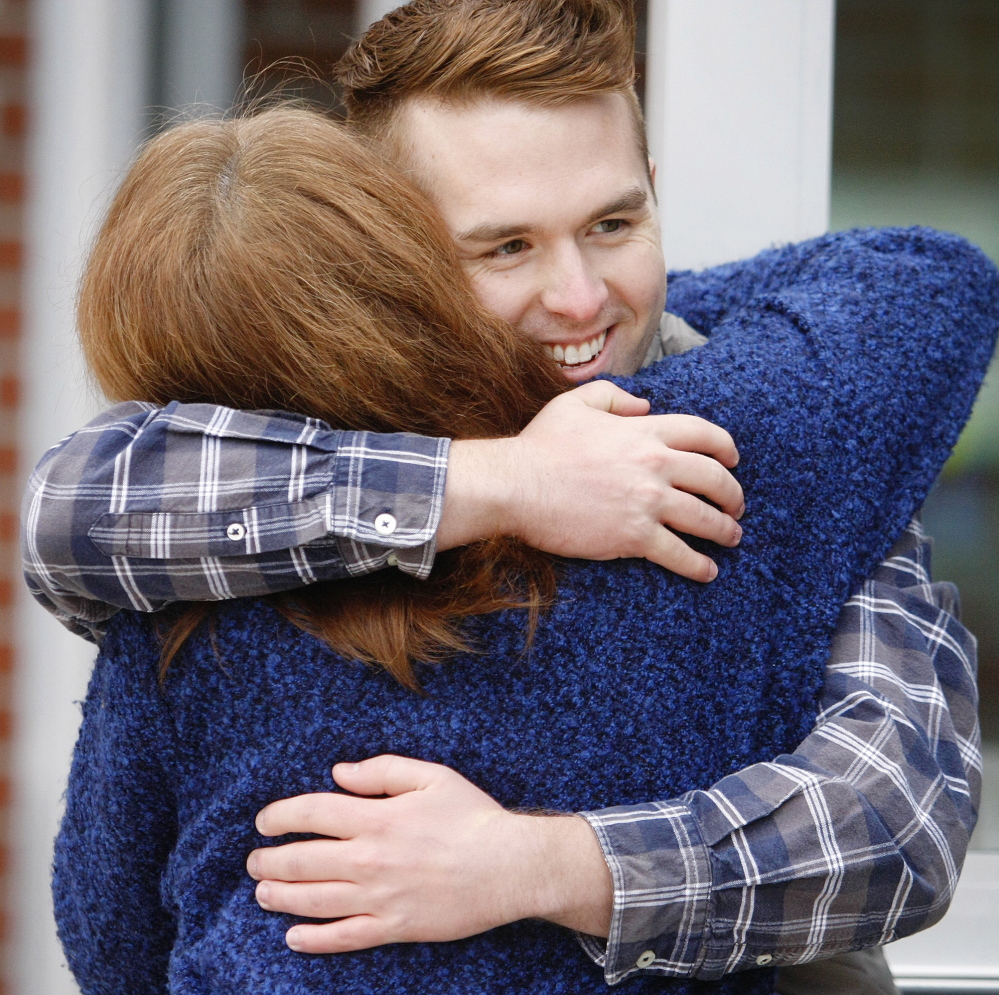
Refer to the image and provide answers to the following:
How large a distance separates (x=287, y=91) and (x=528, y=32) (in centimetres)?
82

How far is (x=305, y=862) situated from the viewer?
102cm

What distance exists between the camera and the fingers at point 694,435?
1102mm

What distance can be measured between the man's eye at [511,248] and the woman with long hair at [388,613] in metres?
0.14

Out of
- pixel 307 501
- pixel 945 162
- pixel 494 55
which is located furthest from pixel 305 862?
pixel 945 162

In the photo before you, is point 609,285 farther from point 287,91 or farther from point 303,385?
point 287,91

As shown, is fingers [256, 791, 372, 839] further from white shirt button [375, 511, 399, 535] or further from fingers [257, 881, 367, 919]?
white shirt button [375, 511, 399, 535]

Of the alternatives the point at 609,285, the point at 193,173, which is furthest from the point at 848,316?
the point at 193,173

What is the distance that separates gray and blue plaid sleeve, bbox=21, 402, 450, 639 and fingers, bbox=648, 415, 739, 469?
10.0 inches

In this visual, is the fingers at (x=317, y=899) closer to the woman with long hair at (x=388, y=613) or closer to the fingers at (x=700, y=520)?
the woman with long hair at (x=388, y=613)

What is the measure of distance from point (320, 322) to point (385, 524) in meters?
0.24

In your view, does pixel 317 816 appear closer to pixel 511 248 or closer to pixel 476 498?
pixel 476 498

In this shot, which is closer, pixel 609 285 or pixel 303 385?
pixel 303 385

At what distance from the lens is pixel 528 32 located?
1312mm

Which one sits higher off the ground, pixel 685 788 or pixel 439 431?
pixel 439 431
